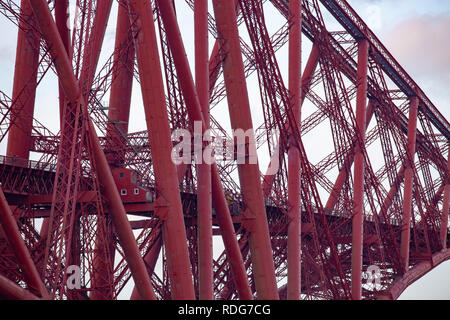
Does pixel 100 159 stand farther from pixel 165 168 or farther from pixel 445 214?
pixel 445 214

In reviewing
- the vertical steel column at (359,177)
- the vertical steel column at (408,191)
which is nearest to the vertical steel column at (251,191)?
the vertical steel column at (359,177)

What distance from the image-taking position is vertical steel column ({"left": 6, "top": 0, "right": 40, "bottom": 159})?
2919 centimetres


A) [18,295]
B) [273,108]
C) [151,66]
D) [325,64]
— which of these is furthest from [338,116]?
[18,295]

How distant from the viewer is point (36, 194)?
28.9m

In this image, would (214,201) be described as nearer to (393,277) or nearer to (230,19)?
(230,19)

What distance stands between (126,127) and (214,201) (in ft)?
21.0

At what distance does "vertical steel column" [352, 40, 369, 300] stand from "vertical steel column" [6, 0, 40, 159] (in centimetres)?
2009

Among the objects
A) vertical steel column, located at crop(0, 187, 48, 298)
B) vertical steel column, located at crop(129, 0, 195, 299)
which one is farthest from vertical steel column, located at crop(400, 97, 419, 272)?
vertical steel column, located at crop(0, 187, 48, 298)

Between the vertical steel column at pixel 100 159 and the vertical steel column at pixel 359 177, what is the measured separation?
2281 cm

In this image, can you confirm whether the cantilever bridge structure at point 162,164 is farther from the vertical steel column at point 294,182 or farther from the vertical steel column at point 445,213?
the vertical steel column at point 445,213

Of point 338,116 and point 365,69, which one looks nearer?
point 338,116

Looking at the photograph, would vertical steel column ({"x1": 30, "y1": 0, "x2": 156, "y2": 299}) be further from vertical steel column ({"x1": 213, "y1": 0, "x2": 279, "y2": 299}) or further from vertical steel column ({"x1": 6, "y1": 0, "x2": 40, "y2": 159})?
vertical steel column ({"x1": 213, "y1": 0, "x2": 279, "y2": 299})

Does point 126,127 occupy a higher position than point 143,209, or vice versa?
point 126,127

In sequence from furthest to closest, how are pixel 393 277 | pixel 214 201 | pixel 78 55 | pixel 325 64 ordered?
pixel 393 277, pixel 325 64, pixel 214 201, pixel 78 55
